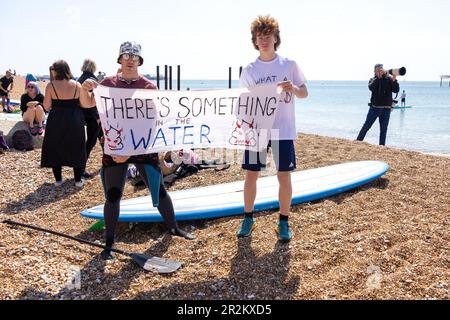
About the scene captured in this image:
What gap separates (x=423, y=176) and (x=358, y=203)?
197 cm

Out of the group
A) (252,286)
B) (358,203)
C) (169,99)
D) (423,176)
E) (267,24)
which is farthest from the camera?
(423,176)

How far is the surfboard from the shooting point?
4.00 m

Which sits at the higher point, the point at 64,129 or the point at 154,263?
the point at 64,129

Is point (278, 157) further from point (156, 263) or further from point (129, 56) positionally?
point (129, 56)

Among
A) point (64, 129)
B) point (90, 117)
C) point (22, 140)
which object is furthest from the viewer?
point (22, 140)

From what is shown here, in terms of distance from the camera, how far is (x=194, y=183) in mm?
5609

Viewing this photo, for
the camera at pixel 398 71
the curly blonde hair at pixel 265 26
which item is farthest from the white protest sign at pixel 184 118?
the camera at pixel 398 71

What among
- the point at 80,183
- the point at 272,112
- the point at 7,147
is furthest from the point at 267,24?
the point at 7,147

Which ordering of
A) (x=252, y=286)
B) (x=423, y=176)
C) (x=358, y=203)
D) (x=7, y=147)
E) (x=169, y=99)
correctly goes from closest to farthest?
(x=252, y=286)
(x=169, y=99)
(x=358, y=203)
(x=423, y=176)
(x=7, y=147)

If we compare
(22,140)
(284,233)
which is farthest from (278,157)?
(22,140)

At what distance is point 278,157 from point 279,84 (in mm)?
619

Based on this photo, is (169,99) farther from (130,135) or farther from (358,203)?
(358,203)

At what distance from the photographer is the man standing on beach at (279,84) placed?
10.3ft

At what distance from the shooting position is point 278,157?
3.30 metres
